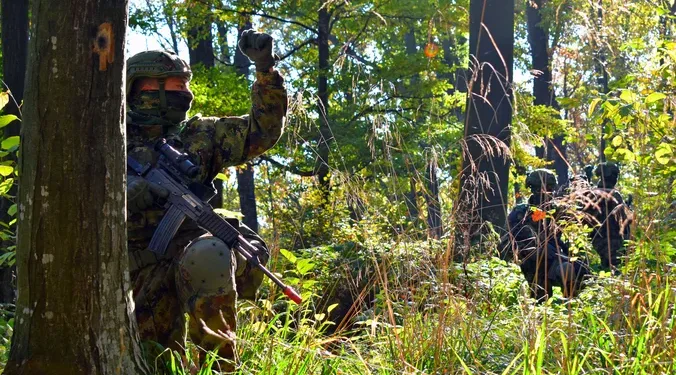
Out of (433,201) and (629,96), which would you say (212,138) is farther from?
(629,96)

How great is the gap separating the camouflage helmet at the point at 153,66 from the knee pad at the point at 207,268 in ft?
3.00

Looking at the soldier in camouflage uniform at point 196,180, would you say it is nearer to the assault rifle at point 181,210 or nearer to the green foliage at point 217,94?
the assault rifle at point 181,210

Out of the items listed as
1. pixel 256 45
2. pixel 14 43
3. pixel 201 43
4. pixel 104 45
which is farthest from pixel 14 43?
pixel 201 43

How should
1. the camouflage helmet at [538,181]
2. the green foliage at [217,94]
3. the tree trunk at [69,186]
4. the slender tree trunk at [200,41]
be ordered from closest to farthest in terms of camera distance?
the tree trunk at [69,186] < the camouflage helmet at [538,181] < the green foliage at [217,94] < the slender tree trunk at [200,41]

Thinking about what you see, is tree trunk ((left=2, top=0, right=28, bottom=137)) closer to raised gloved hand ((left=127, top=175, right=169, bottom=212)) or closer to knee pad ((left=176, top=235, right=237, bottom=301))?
raised gloved hand ((left=127, top=175, right=169, bottom=212))

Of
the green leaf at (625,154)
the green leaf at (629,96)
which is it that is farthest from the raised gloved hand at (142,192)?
the green leaf at (625,154)

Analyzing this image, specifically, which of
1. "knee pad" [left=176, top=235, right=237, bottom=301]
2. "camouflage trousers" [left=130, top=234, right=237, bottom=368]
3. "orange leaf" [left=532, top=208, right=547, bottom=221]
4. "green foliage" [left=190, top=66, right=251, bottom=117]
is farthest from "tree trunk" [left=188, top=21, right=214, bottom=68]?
"orange leaf" [left=532, top=208, right=547, bottom=221]

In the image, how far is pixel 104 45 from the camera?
340 cm

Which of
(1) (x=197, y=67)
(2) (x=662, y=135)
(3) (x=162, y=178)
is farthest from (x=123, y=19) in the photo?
(1) (x=197, y=67)

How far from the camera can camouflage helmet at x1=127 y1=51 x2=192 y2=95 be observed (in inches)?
185

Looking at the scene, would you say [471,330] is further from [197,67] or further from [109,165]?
[197,67]

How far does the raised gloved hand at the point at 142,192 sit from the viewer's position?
4363 mm

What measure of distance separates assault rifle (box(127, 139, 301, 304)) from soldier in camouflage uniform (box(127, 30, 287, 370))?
59mm

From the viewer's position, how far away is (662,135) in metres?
4.86
